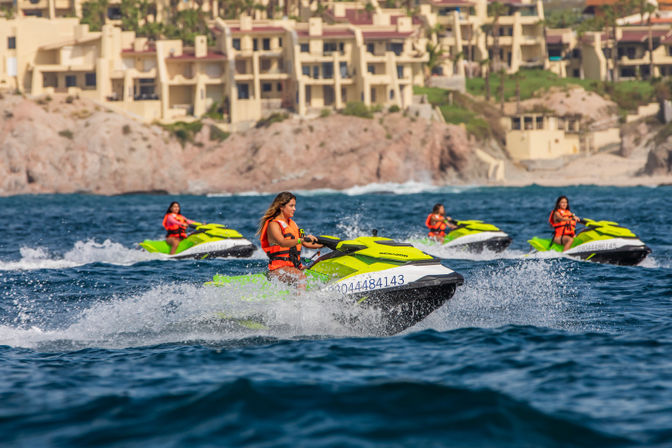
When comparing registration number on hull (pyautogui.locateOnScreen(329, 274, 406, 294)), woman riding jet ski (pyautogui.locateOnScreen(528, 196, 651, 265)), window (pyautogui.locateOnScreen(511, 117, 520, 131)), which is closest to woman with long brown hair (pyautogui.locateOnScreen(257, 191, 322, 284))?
registration number on hull (pyautogui.locateOnScreen(329, 274, 406, 294))

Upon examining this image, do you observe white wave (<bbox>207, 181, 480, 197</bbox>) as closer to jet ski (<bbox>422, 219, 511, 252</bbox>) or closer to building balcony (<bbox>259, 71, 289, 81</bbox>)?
building balcony (<bbox>259, 71, 289, 81</bbox>)

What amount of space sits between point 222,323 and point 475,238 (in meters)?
11.5

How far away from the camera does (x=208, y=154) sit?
245ft

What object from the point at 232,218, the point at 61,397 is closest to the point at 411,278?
the point at 61,397

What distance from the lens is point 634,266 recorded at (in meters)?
18.9

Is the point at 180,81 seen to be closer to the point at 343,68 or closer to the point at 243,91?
the point at 243,91

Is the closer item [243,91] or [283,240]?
[283,240]

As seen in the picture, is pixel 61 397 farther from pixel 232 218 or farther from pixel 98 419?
pixel 232 218

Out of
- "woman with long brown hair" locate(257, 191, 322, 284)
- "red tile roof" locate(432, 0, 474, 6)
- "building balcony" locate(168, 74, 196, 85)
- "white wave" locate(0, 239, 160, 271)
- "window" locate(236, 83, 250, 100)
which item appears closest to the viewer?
"woman with long brown hair" locate(257, 191, 322, 284)

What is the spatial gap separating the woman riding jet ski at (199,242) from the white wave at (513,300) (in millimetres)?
6141

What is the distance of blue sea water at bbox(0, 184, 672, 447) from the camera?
750cm

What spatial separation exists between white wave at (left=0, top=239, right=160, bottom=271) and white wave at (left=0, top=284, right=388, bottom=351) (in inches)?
316

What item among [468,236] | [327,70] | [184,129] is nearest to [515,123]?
[327,70]

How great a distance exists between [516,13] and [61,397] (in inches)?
3741
